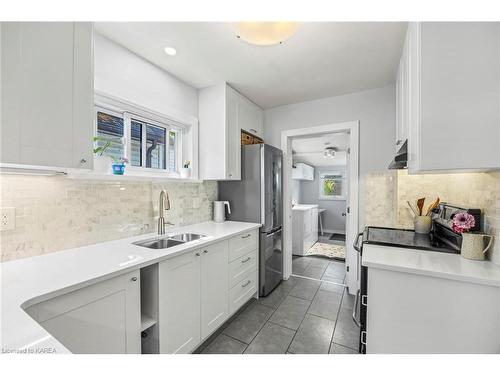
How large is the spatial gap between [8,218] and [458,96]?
2.45 meters

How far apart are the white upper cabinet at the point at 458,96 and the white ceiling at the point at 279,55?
0.57 m

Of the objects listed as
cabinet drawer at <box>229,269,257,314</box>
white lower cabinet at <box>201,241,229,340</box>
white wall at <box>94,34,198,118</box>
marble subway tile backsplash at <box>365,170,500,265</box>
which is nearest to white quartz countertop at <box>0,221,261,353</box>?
white lower cabinet at <box>201,241,229,340</box>

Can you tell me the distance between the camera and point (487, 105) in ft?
3.36

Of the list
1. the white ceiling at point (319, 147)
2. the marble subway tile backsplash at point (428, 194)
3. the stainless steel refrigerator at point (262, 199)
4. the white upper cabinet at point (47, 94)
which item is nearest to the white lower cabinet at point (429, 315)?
the marble subway tile backsplash at point (428, 194)

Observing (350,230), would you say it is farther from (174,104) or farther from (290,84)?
(174,104)

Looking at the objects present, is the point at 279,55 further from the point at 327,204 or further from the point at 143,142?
the point at 327,204

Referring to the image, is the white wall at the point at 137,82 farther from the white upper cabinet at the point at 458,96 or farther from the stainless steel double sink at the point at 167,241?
the white upper cabinet at the point at 458,96

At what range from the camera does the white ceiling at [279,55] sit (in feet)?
5.02

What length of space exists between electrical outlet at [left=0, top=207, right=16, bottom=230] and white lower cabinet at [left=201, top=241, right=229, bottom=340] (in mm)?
1106

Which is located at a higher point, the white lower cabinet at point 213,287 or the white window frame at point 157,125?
the white window frame at point 157,125

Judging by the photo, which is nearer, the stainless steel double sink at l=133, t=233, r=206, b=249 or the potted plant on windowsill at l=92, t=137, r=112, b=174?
the potted plant on windowsill at l=92, t=137, r=112, b=174

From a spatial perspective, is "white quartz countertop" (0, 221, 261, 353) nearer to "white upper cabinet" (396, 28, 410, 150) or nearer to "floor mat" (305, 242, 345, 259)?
"white upper cabinet" (396, 28, 410, 150)

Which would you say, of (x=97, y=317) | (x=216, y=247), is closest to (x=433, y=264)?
(x=216, y=247)

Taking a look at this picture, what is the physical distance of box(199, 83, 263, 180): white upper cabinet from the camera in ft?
7.75
